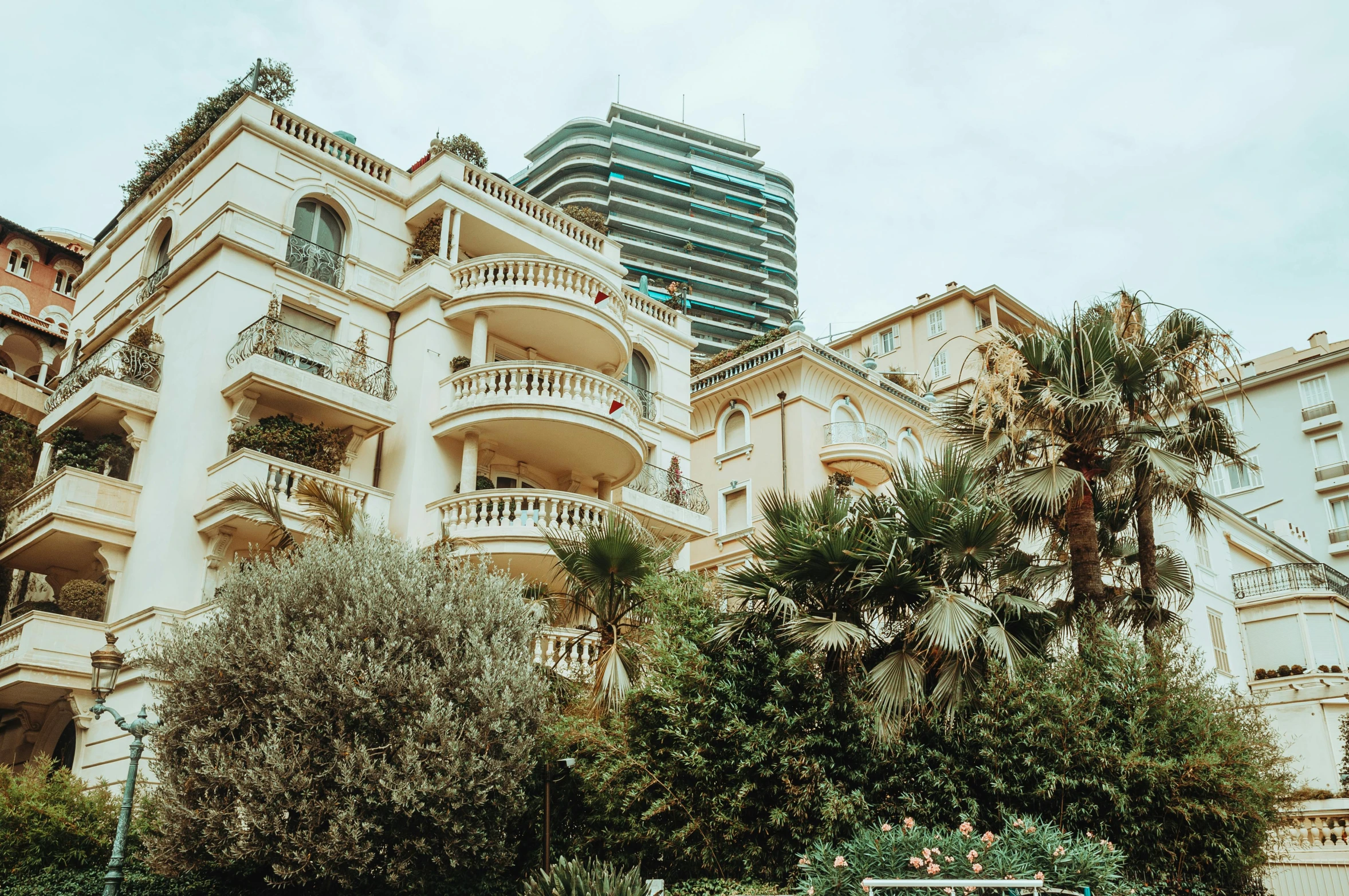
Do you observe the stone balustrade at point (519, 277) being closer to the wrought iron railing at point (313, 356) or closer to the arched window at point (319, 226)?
the wrought iron railing at point (313, 356)

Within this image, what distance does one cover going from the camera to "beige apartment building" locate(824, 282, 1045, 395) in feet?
142

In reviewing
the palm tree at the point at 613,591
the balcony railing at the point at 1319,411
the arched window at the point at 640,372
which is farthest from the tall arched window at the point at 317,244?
the balcony railing at the point at 1319,411

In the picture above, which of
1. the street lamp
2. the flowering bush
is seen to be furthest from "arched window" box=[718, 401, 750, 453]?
the flowering bush

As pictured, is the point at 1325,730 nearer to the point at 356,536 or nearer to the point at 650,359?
the point at 650,359

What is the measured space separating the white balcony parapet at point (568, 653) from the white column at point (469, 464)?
3.63 m

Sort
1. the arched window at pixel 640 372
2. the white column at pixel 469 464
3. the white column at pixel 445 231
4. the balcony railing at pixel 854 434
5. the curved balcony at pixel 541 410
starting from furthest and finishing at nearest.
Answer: the balcony railing at pixel 854 434 < the arched window at pixel 640 372 < the white column at pixel 445 231 < the curved balcony at pixel 541 410 < the white column at pixel 469 464

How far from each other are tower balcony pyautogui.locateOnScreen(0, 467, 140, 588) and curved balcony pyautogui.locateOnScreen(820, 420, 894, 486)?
18003 mm

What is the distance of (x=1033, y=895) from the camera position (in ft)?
31.6

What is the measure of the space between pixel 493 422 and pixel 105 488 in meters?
7.02

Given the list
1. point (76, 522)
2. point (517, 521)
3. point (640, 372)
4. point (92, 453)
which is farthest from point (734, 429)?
point (76, 522)

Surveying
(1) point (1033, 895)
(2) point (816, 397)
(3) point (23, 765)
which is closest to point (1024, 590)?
(1) point (1033, 895)

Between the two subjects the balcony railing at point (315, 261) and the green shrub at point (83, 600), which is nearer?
the green shrub at point (83, 600)

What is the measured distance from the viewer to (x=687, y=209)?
97.9 metres

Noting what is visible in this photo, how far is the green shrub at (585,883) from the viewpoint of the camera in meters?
11.1
